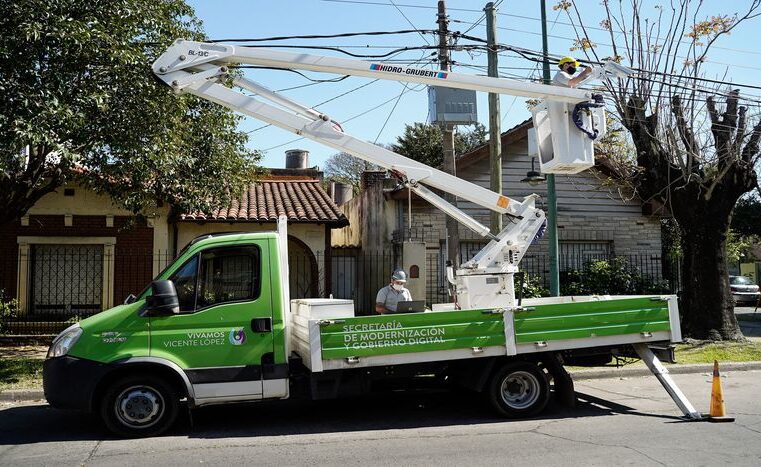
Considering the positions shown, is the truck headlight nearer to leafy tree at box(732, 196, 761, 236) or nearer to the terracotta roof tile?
the terracotta roof tile

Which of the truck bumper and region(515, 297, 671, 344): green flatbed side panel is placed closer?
the truck bumper

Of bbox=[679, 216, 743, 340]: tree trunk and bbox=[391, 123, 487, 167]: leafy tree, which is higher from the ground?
bbox=[391, 123, 487, 167]: leafy tree

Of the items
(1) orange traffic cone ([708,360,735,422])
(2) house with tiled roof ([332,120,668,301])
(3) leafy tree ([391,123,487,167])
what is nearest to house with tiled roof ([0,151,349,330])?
(2) house with tiled roof ([332,120,668,301])

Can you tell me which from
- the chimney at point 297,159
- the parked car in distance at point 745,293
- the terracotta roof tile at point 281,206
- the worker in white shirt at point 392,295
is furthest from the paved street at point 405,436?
the parked car in distance at point 745,293

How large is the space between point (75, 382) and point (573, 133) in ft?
21.2

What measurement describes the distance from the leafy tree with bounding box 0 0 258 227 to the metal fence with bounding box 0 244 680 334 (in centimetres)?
298

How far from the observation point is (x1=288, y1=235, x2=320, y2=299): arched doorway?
1537cm

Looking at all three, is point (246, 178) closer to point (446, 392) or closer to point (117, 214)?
point (117, 214)

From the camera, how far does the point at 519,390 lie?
7.68 meters

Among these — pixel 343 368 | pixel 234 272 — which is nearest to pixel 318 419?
pixel 343 368

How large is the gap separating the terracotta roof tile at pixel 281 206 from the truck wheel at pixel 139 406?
685 centimetres

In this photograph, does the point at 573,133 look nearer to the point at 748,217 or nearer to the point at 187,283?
the point at 187,283

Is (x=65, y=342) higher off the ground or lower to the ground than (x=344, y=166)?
lower

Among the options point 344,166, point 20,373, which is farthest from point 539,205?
point 344,166
